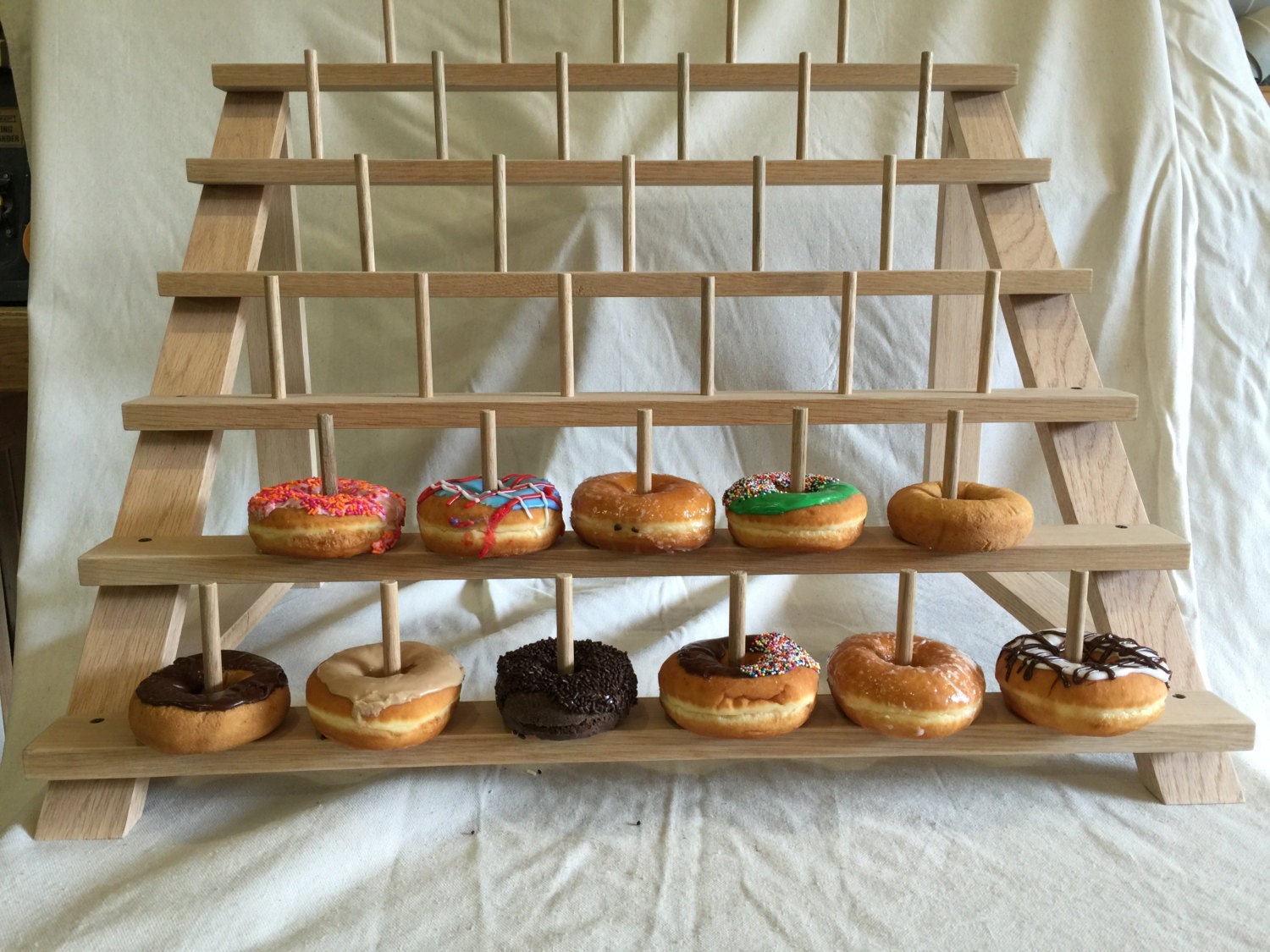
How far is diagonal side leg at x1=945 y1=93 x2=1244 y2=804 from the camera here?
1324 mm

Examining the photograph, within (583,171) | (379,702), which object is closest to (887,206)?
(583,171)

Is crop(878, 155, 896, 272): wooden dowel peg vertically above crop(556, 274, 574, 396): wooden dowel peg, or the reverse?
crop(878, 155, 896, 272): wooden dowel peg

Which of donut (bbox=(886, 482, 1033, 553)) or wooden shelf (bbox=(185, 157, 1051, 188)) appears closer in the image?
donut (bbox=(886, 482, 1033, 553))

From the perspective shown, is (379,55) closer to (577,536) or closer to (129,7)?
(129,7)

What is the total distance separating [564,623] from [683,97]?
785mm

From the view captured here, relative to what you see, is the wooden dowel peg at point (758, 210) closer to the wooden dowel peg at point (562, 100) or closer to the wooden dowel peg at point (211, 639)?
the wooden dowel peg at point (562, 100)

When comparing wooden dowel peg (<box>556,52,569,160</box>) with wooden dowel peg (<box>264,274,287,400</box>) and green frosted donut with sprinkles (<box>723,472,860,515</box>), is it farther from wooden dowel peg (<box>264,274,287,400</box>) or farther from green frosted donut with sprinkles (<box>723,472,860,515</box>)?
green frosted donut with sprinkles (<box>723,472,860,515</box>)

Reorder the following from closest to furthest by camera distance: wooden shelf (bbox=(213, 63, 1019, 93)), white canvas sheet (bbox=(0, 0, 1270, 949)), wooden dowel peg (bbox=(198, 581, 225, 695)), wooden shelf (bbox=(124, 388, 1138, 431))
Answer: wooden dowel peg (bbox=(198, 581, 225, 695))
wooden shelf (bbox=(124, 388, 1138, 431))
wooden shelf (bbox=(213, 63, 1019, 93))
white canvas sheet (bbox=(0, 0, 1270, 949))

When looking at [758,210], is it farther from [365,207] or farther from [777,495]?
[365,207]

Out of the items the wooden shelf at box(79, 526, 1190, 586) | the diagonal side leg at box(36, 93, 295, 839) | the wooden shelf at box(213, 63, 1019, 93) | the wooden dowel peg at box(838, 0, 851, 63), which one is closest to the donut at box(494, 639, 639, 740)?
the wooden shelf at box(79, 526, 1190, 586)

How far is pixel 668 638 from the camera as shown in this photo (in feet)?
5.90

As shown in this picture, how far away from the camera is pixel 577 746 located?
1249 millimetres

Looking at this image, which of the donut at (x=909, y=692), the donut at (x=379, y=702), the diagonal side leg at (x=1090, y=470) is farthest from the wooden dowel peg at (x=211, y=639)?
the diagonal side leg at (x=1090, y=470)

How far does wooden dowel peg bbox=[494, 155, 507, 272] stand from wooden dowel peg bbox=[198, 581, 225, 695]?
1.88 feet
